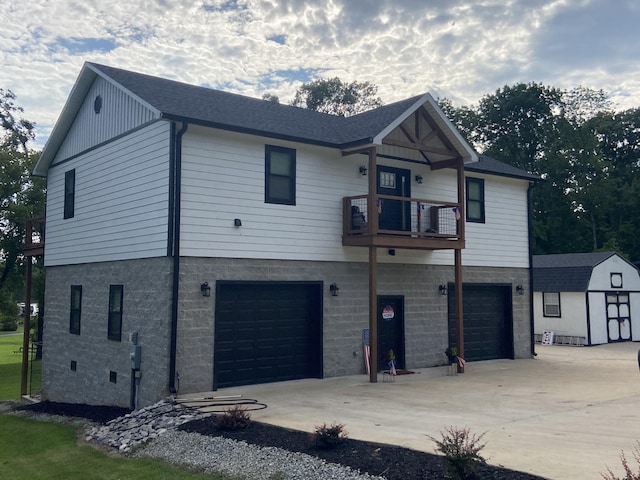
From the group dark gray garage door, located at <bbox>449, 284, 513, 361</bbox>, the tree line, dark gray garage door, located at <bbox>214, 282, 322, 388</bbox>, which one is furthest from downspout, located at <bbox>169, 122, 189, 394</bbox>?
the tree line

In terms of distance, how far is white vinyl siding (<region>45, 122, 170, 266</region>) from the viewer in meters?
13.1

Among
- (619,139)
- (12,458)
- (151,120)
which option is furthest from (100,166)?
(619,139)

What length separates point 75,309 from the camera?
16.8 meters

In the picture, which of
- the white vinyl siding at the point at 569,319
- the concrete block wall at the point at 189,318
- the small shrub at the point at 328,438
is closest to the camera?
the small shrub at the point at 328,438

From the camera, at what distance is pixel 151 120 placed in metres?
13.5

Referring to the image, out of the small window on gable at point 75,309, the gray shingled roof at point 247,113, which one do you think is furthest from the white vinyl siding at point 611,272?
the small window on gable at point 75,309

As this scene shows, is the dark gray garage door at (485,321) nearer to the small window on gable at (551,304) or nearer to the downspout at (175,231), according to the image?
the small window on gable at (551,304)

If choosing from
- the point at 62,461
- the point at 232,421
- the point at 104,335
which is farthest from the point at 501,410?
the point at 104,335

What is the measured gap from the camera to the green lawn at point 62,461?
8156mm

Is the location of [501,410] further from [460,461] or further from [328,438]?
[460,461]

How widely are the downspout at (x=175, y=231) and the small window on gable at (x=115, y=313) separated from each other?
2.68m

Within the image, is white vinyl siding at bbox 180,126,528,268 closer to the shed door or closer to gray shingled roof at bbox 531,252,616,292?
gray shingled roof at bbox 531,252,616,292

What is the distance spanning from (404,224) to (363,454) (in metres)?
10.0

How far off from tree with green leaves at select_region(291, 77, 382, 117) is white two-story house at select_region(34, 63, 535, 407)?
28937 millimetres
